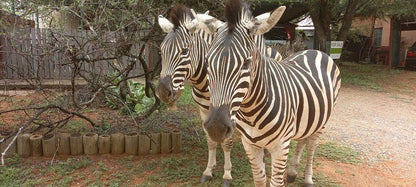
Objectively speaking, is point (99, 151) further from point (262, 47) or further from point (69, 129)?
point (262, 47)

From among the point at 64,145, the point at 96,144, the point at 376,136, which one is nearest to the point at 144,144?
the point at 96,144

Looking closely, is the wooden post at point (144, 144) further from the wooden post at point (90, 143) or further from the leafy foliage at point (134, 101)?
the leafy foliage at point (134, 101)

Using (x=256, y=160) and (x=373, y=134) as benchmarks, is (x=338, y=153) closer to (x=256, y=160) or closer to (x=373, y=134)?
(x=373, y=134)

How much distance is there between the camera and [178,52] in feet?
10.6

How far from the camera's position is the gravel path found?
4.87 m

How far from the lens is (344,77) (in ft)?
43.4

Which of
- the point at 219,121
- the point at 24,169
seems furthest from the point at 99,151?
the point at 219,121

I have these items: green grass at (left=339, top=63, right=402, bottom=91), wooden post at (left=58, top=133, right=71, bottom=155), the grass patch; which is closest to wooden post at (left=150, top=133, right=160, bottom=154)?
wooden post at (left=58, top=133, right=71, bottom=155)

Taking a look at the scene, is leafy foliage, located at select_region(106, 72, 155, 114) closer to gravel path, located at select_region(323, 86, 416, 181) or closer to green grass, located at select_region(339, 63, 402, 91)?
gravel path, located at select_region(323, 86, 416, 181)

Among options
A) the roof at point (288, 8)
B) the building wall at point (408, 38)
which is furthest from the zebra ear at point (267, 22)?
the building wall at point (408, 38)

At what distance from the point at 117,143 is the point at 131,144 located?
22cm

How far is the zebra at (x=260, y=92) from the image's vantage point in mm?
1842

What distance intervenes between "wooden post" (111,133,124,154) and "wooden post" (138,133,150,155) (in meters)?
0.28

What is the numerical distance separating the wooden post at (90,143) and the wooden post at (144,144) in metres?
0.68
